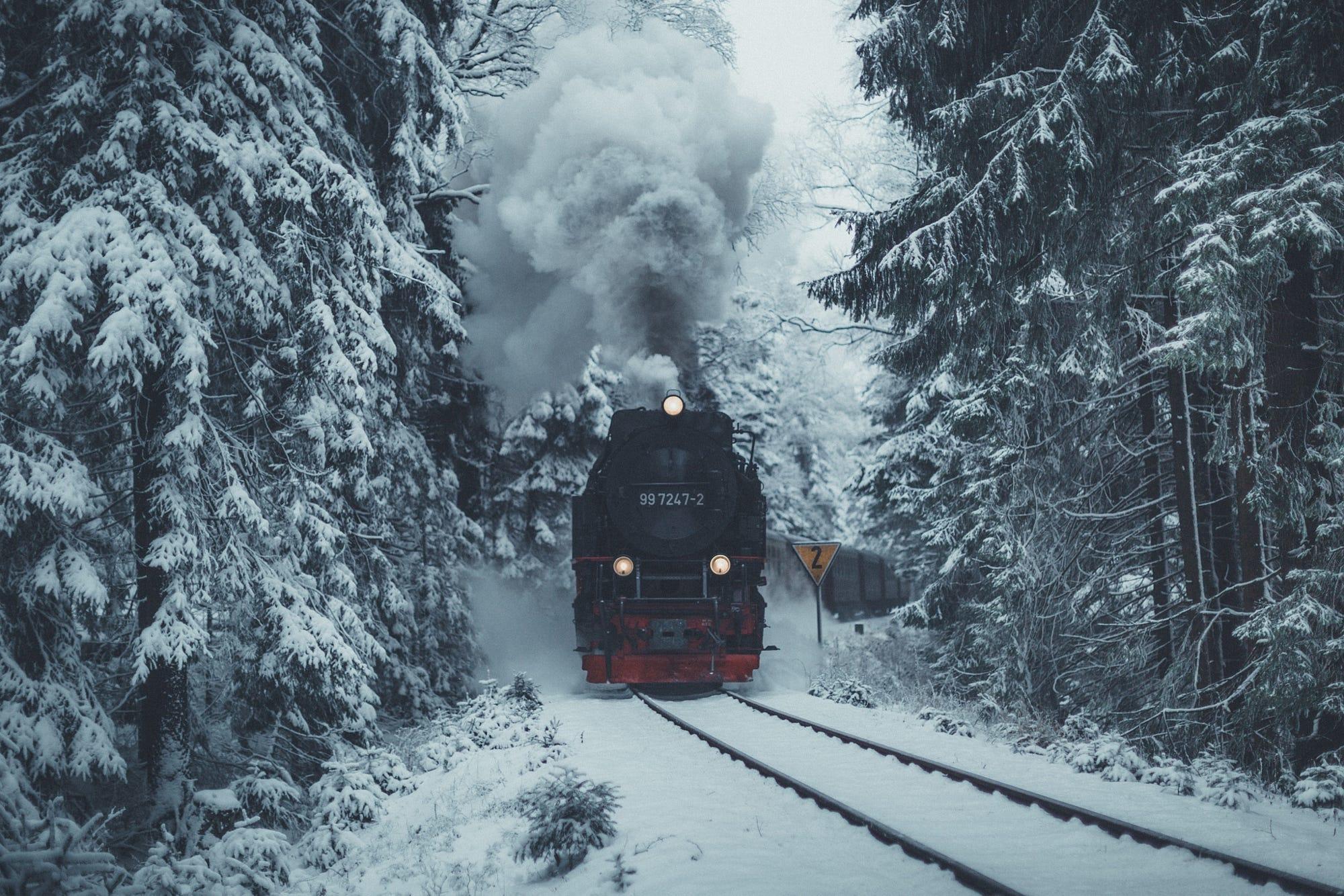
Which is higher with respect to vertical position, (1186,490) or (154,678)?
(1186,490)

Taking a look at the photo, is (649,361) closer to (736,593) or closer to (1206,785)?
(736,593)

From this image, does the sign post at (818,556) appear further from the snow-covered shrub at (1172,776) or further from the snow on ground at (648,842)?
the snow-covered shrub at (1172,776)

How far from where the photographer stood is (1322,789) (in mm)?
5711

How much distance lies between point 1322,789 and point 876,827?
289 centimetres

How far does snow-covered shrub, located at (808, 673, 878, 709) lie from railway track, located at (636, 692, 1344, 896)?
311 centimetres

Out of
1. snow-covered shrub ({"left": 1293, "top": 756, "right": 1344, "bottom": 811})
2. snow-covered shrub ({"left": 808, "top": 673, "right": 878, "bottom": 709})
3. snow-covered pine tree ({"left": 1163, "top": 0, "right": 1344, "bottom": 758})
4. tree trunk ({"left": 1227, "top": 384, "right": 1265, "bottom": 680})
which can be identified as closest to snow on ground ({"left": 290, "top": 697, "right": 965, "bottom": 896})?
snow-covered shrub ({"left": 1293, "top": 756, "right": 1344, "bottom": 811})

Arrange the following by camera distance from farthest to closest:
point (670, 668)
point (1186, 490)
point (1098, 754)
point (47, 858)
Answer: point (670, 668) < point (1186, 490) < point (1098, 754) < point (47, 858)

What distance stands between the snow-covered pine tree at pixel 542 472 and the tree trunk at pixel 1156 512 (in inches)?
401

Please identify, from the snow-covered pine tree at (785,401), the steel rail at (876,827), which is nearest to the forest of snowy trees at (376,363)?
the steel rail at (876,827)

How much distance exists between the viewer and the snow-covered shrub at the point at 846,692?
11.8 m

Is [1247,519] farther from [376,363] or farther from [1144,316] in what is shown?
[376,363]

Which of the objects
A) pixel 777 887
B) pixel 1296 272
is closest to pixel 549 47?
pixel 1296 272

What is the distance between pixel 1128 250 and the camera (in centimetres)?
725

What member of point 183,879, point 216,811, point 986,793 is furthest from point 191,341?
point 986,793
